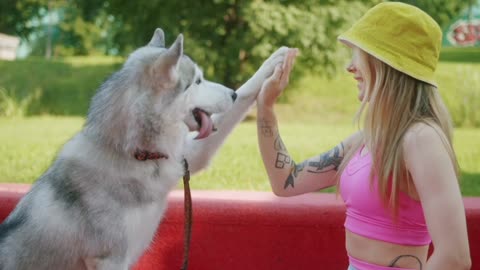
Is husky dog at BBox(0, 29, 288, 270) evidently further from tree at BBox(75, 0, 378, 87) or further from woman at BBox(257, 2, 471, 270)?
tree at BBox(75, 0, 378, 87)

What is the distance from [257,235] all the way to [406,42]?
168 cm

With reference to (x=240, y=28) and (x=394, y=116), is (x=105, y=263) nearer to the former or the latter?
(x=394, y=116)

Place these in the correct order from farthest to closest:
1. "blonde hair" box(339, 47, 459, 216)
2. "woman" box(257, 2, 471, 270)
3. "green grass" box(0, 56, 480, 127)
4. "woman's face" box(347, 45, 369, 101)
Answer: "green grass" box(0, 56, 480, 127) → "woman's face" box(347, 45, 369, 101) → "blonde hair" box(339, 47, 459, 216) → "woman" box(257, 2, 471, 270)

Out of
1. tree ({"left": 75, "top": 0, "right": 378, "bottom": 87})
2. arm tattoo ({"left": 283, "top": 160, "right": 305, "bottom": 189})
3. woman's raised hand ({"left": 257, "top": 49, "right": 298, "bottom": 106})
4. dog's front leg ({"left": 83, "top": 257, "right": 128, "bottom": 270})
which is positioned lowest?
tree ({"left": 75, "top": 0, "right": 378, "bottom": 87})

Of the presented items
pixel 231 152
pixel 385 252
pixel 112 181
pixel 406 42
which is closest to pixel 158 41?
pixel 112 181

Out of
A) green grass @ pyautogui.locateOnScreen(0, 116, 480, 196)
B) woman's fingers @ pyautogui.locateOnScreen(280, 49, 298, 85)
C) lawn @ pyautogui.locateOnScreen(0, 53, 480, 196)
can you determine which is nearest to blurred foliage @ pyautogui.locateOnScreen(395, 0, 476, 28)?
lawn @ pyautogui.locateOnScreen(0, 53, 480, 196)

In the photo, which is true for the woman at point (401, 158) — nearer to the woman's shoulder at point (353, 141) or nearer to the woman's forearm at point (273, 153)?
the woman's shoulder at point (353, 141)

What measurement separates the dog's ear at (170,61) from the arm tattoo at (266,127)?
398 mm

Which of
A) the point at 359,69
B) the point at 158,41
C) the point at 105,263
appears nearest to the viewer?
the point at 359,69

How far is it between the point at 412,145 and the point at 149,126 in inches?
40.8

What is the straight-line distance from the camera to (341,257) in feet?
10.9

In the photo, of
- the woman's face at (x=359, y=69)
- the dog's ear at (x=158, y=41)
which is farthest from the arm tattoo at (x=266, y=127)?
the dog's ear at (x=158, y=41)

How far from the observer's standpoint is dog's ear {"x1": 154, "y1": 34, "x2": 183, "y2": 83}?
2.34 m

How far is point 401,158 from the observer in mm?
1904
